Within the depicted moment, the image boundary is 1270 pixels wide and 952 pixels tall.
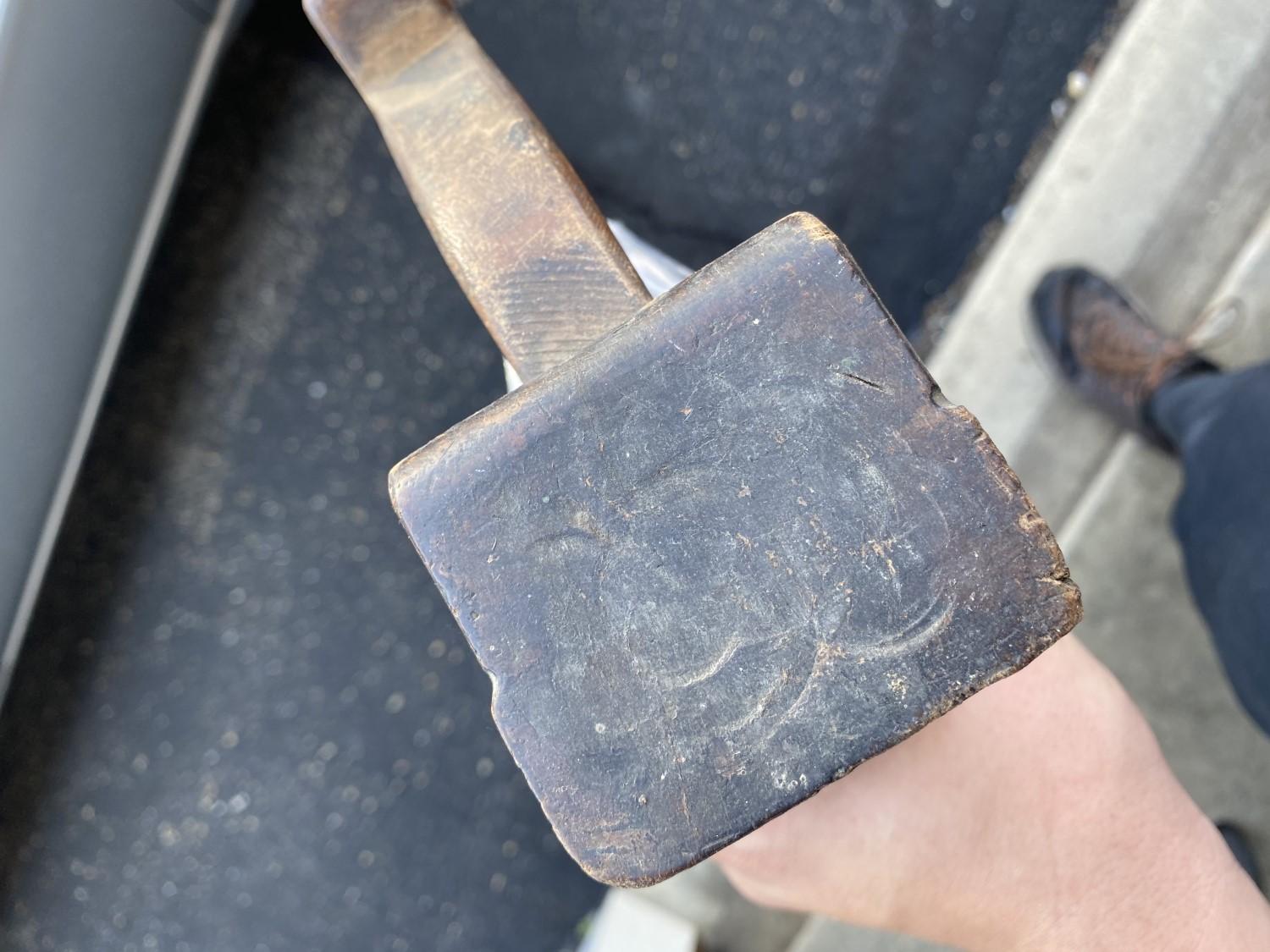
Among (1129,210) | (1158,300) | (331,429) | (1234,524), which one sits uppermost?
(1129,210)

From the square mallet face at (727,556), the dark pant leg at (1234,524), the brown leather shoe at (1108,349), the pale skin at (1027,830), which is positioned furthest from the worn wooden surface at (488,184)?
the brown leather shoe at (1108,349)

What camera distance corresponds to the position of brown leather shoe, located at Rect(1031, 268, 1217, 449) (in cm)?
136

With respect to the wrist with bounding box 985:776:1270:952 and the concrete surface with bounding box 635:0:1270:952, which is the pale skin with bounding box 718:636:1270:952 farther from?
the concrete surface with bounding box 635:0:1270:952

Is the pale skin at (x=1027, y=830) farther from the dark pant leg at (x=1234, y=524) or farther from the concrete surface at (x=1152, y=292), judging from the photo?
the concrete surface at (x=1152, y=292)

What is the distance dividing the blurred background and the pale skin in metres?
0.78

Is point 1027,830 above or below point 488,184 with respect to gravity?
below

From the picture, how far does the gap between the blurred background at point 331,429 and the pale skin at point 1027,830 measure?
0.78 meters

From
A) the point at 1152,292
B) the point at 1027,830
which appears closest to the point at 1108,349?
the point at 1152,292

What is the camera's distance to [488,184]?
2.42ft

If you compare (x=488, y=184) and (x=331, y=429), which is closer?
(x=488, y=184)

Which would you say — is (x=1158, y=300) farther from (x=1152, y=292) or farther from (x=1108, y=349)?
(x=1108, y=349)

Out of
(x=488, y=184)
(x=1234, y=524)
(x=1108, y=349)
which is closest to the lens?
(x=488, y=184)

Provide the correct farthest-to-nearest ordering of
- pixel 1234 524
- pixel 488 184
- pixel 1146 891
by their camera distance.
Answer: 1. pixel 1234 524
2. pixel 1146 891
3. pixel 488 184

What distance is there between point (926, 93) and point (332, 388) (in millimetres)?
1153
